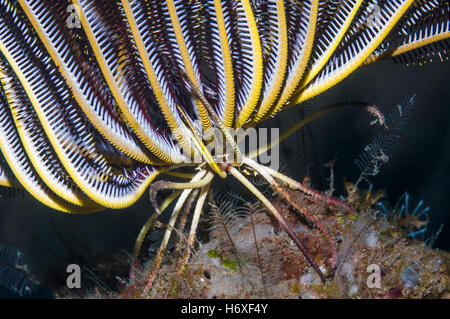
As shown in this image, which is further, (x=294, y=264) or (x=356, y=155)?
(x=356, y=155)

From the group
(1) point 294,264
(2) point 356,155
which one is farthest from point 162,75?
(2) point 356,155

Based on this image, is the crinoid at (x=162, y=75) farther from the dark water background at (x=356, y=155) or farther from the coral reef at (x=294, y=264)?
the dark water background at (x=356, y=155)

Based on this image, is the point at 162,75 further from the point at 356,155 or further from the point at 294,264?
the point at 356,155

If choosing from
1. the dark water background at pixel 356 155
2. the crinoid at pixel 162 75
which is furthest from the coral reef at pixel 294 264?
the dark water background at pixel 356 155

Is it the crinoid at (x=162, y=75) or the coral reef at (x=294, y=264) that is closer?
the crinoid at (x=162, y=75)

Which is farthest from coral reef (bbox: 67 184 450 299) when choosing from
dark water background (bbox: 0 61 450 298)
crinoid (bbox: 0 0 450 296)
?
dark water background (bbox: 0 61 450 298)

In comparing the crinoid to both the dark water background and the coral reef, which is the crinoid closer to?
the coral reef
